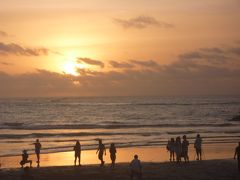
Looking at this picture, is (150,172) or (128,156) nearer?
(150,172)

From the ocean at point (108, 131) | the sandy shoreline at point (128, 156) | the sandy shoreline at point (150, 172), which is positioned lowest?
the sandy shoreline at point (150, 172)

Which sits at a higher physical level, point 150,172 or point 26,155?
point 26,155

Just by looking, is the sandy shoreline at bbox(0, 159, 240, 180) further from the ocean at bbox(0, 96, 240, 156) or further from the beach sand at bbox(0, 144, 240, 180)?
the ocean at bbox(0, 96, 240, 156)

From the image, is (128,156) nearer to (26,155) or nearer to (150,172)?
(150,172)

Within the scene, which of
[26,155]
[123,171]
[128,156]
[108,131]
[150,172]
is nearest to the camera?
[150,172]

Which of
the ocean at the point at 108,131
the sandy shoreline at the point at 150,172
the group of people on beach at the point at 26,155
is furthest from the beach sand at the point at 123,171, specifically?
the ocean at the point at 108,131

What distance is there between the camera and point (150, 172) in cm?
2330

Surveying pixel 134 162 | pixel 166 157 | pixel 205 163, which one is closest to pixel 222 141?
pixel 166 157

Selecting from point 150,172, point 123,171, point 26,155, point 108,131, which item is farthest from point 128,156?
point 108,131

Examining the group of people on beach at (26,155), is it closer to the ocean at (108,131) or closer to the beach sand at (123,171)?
the beach sand at (123,171)

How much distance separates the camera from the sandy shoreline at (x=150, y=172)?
71.9ft

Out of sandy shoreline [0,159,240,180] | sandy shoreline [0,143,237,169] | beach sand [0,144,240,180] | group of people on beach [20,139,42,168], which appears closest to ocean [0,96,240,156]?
sandy shoreline [0,143,237,169]

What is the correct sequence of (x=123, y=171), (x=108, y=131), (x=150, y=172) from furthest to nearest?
(x=108, y=131) < (x=123, y=171) < (x=150, y=172)

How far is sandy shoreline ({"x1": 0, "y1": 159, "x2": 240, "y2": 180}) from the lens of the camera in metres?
21.9
